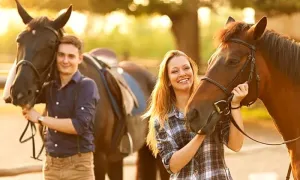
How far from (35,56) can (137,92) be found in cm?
212

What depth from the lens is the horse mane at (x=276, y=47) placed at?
3471 mm

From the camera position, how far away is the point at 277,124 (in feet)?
12.0

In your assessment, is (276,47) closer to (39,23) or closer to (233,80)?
(233,80)

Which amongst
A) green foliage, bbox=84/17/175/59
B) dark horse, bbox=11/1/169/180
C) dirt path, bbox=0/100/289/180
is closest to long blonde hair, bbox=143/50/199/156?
dark horse, bbox=11/1/169/180

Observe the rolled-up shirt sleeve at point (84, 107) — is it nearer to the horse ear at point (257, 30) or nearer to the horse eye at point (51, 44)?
the horse eye at point (51, 44)

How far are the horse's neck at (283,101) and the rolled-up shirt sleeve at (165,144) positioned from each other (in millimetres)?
582

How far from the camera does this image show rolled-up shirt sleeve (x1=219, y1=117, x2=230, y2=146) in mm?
3475

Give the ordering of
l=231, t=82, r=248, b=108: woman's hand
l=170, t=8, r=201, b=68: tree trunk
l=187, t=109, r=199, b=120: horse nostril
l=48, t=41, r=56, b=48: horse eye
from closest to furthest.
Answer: l=187, t=109, r=199, b=120: horse nostril
l=231, t=82, r=248, b=108: woman's hand
l=48, t=41, r=56, b=48: horse eye
l=170, t=8, r=201, b=68: tree trunk

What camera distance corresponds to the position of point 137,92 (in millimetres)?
6418

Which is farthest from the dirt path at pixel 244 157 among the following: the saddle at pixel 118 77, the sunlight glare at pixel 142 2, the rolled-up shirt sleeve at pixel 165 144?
the sunlight glare at pixel 142 2

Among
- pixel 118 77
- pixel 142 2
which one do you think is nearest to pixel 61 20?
pixel 118 77

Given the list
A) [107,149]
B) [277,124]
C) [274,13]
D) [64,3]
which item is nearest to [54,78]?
[107,149]

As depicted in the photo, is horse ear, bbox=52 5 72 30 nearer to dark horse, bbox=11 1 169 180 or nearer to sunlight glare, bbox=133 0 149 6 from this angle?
dark horse, bbox=11 1 169 180

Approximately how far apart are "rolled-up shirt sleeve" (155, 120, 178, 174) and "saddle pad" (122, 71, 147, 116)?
2649 mm
